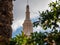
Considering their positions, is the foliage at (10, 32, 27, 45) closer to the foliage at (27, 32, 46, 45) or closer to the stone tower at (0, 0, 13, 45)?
the foliage at (27, 32, 46, 45)

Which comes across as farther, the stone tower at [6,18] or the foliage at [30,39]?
the stone tower at [6,18]

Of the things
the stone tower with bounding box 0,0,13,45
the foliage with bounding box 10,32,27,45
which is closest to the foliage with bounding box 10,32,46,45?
the foliage with bounding box 10,32,27,45

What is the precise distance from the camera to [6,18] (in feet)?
70.2

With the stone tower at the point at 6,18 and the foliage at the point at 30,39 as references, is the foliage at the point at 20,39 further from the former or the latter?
the stone tower at the point at 6,18

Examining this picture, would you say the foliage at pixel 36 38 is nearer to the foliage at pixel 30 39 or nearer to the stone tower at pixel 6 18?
the foliage at pixel 30 39

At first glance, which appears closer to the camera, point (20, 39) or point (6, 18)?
point (20, 39)

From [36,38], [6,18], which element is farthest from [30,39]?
[6,18]

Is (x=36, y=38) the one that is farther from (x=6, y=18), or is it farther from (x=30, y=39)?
(x=6, y=18)

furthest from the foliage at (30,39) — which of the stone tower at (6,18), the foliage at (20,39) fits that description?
the stone tower at (6,18)

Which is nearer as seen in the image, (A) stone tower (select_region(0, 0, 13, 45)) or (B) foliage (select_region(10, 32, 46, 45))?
(B) foliage (select_region(10, 32, 46, 45))

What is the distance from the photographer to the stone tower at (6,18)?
66.7 ft

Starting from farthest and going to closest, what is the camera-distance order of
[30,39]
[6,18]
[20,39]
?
1. [6,18]
2. [30,39]
3. [20,39]

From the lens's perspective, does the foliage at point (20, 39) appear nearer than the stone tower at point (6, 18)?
Yes

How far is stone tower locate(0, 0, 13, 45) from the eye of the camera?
66.7 ft
